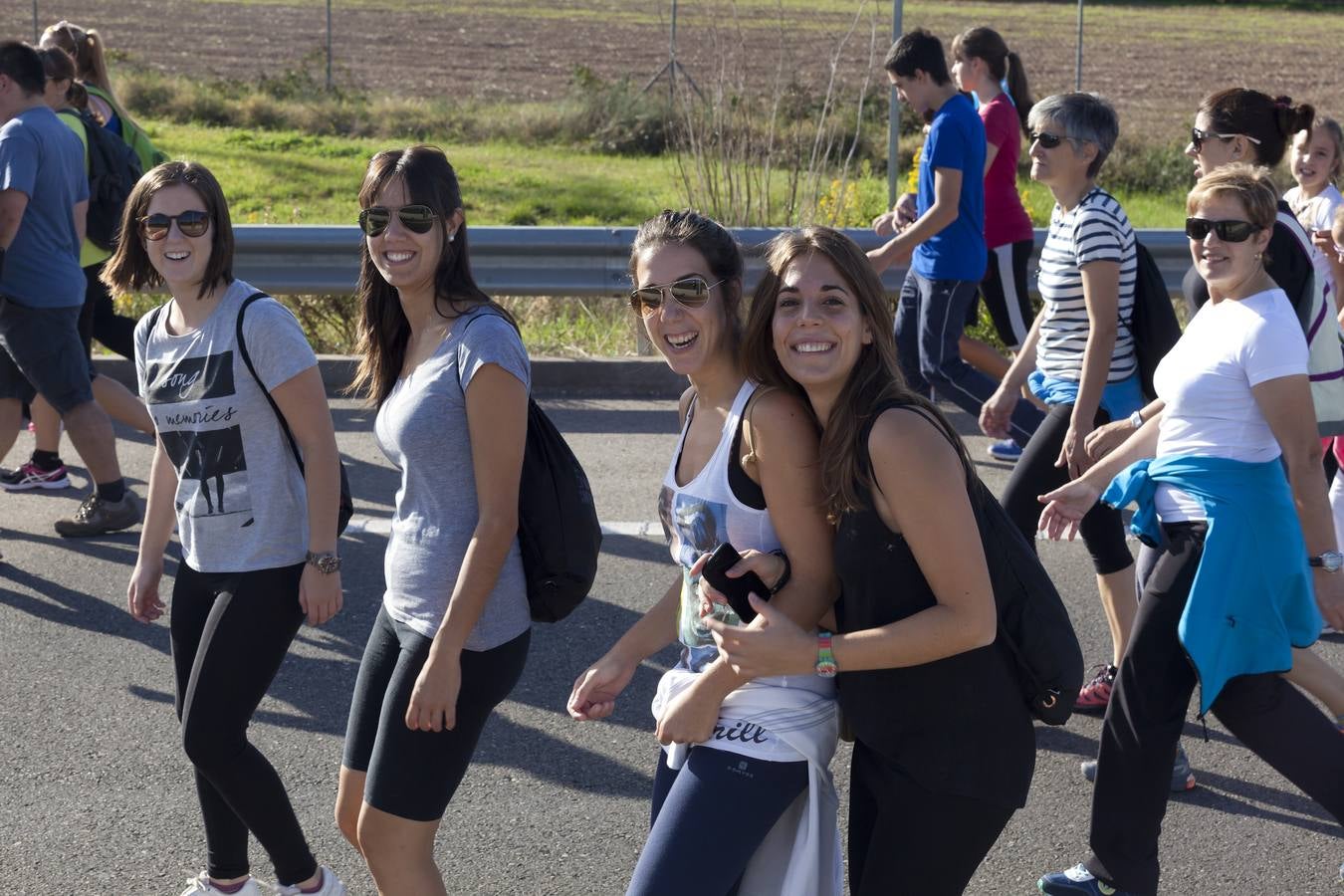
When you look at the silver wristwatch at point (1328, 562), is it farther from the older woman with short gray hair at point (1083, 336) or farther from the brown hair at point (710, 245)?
the brown hair at point (710, 245)

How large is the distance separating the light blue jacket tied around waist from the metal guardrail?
5422 mm

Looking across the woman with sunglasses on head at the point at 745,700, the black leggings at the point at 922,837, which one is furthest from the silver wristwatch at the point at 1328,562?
the woman with sunglasses on head at the point at 745,700

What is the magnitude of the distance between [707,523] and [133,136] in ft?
18.1

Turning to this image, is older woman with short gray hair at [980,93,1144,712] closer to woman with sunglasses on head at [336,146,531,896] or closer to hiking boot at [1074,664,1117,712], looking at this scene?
hiking boot at [1074,664,1117,712]

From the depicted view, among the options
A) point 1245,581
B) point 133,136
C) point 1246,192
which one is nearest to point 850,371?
point 1245,581

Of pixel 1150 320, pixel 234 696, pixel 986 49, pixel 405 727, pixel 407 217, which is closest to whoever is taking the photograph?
pixel 405 727

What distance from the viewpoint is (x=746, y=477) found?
2602 millimetres

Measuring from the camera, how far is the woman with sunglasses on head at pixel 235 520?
10.7 ft

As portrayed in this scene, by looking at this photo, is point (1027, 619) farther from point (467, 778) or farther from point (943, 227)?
point (943, 227)

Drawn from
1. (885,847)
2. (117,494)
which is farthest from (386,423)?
(117,494)

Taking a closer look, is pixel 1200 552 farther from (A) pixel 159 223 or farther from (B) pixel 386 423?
(A) pixel 159 223

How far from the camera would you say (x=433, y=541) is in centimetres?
299

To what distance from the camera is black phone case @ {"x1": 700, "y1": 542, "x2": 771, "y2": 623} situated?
2.53 metres

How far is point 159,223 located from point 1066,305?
261cm
